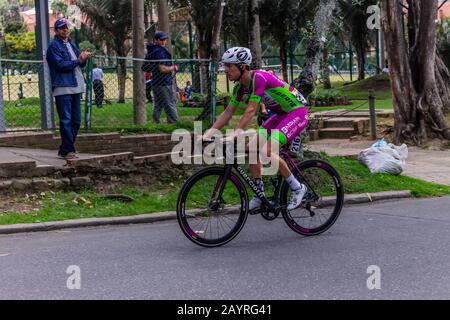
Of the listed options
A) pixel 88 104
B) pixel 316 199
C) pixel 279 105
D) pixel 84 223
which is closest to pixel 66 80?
pixel 88 104

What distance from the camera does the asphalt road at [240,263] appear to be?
5.51 metres

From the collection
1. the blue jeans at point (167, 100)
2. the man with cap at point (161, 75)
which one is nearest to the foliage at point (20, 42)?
the man with cap at point (161, 75)

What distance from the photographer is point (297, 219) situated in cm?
768

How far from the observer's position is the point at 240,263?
6.42 metres

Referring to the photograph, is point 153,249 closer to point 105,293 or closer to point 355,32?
point 105,293

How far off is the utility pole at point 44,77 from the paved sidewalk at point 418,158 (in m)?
5.13

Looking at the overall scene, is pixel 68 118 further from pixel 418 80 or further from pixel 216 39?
pixel 418 80

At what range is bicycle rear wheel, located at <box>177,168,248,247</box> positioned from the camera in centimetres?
691

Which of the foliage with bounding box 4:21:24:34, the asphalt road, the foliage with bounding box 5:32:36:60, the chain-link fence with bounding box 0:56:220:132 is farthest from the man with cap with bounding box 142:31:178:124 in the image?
the foliage with bounding box 4:21:24:34

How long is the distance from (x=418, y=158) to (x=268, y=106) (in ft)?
23.8

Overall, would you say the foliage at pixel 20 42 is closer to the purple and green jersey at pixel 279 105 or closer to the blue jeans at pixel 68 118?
the blue jeans at pixel 68 118

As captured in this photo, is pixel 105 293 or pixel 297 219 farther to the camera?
pixel 297 219

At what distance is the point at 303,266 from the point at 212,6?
2326 cm
